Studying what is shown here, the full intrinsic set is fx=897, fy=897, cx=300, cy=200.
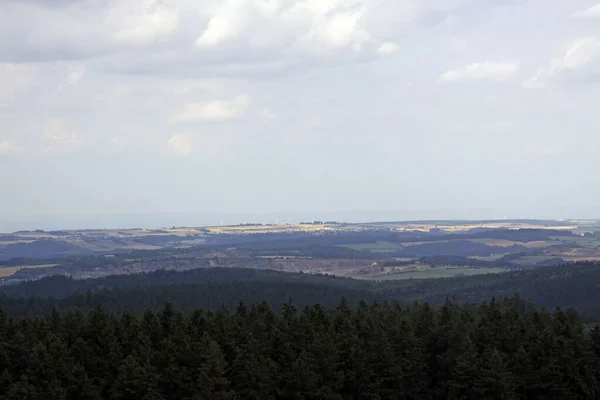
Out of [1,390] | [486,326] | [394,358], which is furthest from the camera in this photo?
[486,326]

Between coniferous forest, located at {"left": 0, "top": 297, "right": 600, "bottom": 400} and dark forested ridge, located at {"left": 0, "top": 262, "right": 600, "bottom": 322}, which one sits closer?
coniferous forest, located at {"left": 0, "top": 297, "right": 600, "bottom": 400}

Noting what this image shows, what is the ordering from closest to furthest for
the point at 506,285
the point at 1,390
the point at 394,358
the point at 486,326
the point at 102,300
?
the point at 1,390, the point at 394,358, the point at 486,326, the point at 102,300, the point at 506,285

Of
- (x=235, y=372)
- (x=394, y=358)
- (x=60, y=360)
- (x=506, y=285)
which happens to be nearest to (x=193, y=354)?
(x=235, y=372)

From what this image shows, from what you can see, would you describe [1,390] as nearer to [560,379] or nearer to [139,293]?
[560,379]

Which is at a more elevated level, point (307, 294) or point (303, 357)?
point (303, 357)

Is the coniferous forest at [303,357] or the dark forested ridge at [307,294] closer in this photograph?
the coniferous forest at [303,357]

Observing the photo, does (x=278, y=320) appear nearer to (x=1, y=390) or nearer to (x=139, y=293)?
(x=1, y=390)

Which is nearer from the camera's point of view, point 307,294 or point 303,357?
point 303,357

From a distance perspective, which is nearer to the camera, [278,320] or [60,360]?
[60,360]
